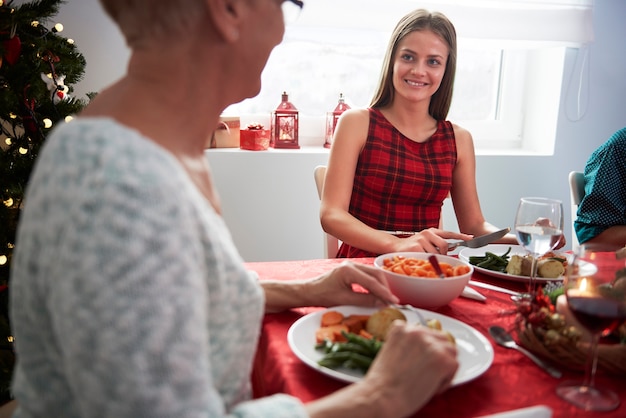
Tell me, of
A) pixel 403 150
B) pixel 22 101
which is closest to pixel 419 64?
pixel 403 150

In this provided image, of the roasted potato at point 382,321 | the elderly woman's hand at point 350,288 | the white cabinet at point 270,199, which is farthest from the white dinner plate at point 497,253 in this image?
the white cabinet at point 270,199

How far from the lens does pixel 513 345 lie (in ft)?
2.98

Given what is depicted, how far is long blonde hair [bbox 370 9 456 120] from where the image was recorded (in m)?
1.97

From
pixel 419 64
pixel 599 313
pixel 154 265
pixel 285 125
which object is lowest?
pixel 599 313

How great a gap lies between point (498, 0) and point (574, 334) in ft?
7.30

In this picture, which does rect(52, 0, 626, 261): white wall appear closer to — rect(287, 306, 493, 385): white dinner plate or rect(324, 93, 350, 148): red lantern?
rect(324, 93, 350, 148): red lantern

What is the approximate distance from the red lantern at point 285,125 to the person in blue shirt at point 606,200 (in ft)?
4.26

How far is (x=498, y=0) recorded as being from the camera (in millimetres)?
2643

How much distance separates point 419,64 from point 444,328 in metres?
1.24

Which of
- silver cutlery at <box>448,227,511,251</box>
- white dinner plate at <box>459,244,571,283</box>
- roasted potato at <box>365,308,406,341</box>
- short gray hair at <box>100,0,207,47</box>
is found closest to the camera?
short gray hair at <box>100,0,207,47</box>

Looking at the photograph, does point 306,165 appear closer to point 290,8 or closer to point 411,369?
point 290,8

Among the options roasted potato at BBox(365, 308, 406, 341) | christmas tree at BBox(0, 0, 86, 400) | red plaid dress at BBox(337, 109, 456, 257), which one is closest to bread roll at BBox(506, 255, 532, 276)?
roasted potato at BBox(365, 308, 406, 341)

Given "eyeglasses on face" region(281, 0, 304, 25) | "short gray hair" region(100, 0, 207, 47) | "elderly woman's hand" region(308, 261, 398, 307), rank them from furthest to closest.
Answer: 1. "elderly woman's hand" region(308, 261, 398, 307)
2. "eyeglasses on face" region(281, 0, 304, 25)
3. "short gray hair" region(100, 0, 207, 47)

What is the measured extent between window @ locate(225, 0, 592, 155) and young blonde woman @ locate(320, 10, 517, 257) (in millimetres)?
577
